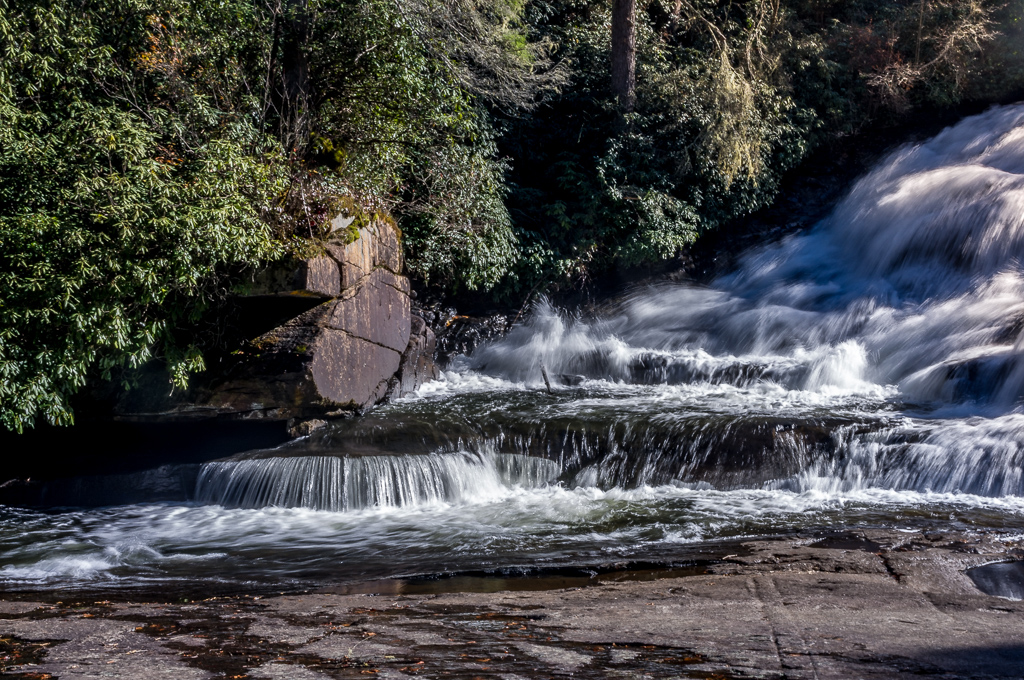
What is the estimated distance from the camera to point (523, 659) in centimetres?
395

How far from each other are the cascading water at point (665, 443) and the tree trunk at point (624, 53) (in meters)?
4.94

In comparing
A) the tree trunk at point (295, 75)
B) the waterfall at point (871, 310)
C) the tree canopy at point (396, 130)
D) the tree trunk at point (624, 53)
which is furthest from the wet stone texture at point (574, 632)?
the tree trunk at point (624, 53)

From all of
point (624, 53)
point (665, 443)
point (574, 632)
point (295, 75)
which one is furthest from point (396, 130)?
point (574, 632)

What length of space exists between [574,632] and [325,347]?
656cm

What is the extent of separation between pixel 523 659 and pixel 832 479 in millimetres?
5907

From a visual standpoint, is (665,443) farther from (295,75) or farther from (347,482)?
(295,75)

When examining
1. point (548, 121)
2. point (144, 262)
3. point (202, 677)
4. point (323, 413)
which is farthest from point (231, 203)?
point (548, 121)

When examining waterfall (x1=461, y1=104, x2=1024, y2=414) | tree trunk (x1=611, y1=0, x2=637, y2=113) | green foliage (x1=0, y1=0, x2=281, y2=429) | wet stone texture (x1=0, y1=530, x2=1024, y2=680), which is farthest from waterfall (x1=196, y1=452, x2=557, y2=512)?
tree trunk (x1=611, y1=0, x2=637, y2=113)

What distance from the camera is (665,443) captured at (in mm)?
9484

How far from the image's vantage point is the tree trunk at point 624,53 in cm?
1684

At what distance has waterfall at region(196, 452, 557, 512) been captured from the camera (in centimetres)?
873

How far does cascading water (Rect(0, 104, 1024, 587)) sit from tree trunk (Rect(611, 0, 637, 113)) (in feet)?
16.2

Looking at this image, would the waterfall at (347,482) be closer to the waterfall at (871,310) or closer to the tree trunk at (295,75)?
the waterfall at (871,310)

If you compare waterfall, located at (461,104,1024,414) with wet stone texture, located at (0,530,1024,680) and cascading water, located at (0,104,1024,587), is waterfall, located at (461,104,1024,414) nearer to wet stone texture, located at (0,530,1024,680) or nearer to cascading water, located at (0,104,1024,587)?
cascading water, located at (0,104,1024,587)
